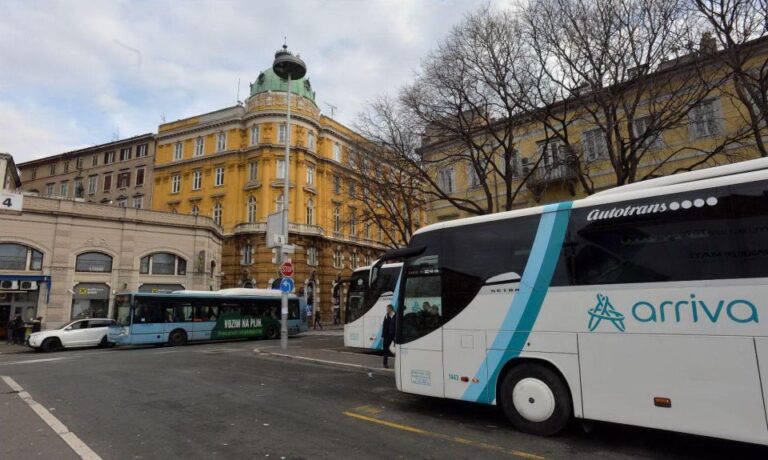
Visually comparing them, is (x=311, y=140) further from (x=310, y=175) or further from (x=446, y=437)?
(x=446, y=437)

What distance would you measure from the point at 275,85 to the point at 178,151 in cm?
1316

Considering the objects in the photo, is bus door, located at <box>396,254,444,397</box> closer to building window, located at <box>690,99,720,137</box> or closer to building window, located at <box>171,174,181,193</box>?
building window, located at <box>690,99,720,137</box>

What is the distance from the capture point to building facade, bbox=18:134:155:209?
1841 inches

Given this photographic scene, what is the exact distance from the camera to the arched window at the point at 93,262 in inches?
1144

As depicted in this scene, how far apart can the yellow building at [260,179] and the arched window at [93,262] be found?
1261cm

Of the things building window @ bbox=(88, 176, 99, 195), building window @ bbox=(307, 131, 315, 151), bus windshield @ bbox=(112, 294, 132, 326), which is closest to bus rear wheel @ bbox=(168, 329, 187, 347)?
bus windshield @ bbox=(112, 294, 132, 326)

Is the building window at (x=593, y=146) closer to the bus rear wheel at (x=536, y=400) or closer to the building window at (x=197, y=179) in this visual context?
the bus rear wheel at (x=536, y=400)

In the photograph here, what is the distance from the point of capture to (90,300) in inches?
1149

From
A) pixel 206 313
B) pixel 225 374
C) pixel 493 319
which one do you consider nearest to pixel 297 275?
pixel 206 313

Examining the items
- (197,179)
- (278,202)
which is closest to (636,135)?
(278,202)

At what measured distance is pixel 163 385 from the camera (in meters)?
10.2

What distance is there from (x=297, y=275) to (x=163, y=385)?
103 feet

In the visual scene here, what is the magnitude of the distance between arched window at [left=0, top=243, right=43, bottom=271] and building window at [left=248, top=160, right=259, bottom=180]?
18999 millimetres

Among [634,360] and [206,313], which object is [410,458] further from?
[206,313]
